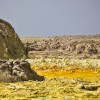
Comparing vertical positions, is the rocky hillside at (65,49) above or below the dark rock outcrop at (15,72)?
below

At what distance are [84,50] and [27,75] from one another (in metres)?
77.0

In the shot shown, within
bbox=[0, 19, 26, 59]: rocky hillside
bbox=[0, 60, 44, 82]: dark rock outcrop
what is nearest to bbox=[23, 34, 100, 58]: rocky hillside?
bbox=[0, 19, 26, 59]: rocky hillside

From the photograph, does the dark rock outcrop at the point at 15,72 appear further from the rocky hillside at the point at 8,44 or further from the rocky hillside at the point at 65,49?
the rocky hillside at the point at 65,49

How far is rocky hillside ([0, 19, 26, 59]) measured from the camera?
137ft

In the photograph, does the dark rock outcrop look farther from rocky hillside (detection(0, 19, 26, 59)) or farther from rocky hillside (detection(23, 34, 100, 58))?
rocky hillside (detection(23, 34, 100, 58))

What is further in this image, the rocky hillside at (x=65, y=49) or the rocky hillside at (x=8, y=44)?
the rocky hillside at (x=65, y=49)

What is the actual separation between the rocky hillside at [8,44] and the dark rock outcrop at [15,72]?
1756 centimetres

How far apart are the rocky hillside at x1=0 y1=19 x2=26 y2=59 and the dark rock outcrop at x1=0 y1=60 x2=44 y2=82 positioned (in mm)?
17564

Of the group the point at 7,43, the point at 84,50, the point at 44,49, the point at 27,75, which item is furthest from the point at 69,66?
the point at 44,49

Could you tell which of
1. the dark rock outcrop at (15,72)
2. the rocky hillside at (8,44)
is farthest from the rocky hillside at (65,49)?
the dark rock outcrop at (15,72)

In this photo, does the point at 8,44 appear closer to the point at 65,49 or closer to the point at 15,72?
the point at 15,72

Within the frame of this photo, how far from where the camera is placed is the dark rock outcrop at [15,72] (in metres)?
20.6

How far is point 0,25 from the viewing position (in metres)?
46.7

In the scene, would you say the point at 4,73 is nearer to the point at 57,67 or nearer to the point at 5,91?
the point at 5,91
